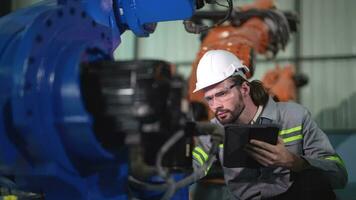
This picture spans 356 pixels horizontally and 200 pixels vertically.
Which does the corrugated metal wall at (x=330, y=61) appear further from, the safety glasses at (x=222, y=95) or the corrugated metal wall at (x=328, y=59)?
the safety glasses at (x=222, y=95)

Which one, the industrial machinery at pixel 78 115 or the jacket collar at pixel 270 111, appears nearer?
the industrial machinery at pixel 78 115

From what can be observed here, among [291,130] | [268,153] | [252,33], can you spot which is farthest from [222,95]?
[252,33]

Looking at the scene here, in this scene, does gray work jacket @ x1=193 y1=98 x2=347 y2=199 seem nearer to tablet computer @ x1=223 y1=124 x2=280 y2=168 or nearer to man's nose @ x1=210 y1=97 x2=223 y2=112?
man's nose @ x1=210 y1=97 x2=223 y2=112

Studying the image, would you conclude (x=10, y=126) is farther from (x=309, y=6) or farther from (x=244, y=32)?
(x=309, y=6)

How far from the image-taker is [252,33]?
2.65 metres

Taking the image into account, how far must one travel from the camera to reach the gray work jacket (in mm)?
1796

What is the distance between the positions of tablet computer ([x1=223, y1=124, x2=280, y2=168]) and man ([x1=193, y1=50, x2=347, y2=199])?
0.37 meters

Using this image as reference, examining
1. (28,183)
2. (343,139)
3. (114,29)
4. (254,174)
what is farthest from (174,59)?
(28,183)

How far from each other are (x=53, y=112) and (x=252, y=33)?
6.81 ft

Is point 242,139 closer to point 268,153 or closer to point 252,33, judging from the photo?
point 268,153

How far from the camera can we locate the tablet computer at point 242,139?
4.01ft

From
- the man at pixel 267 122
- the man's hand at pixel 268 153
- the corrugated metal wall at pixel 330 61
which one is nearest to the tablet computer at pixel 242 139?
the man's hand at pixel 268 153

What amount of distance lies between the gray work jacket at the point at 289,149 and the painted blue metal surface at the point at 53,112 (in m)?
1.02

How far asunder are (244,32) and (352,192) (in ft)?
3.96
